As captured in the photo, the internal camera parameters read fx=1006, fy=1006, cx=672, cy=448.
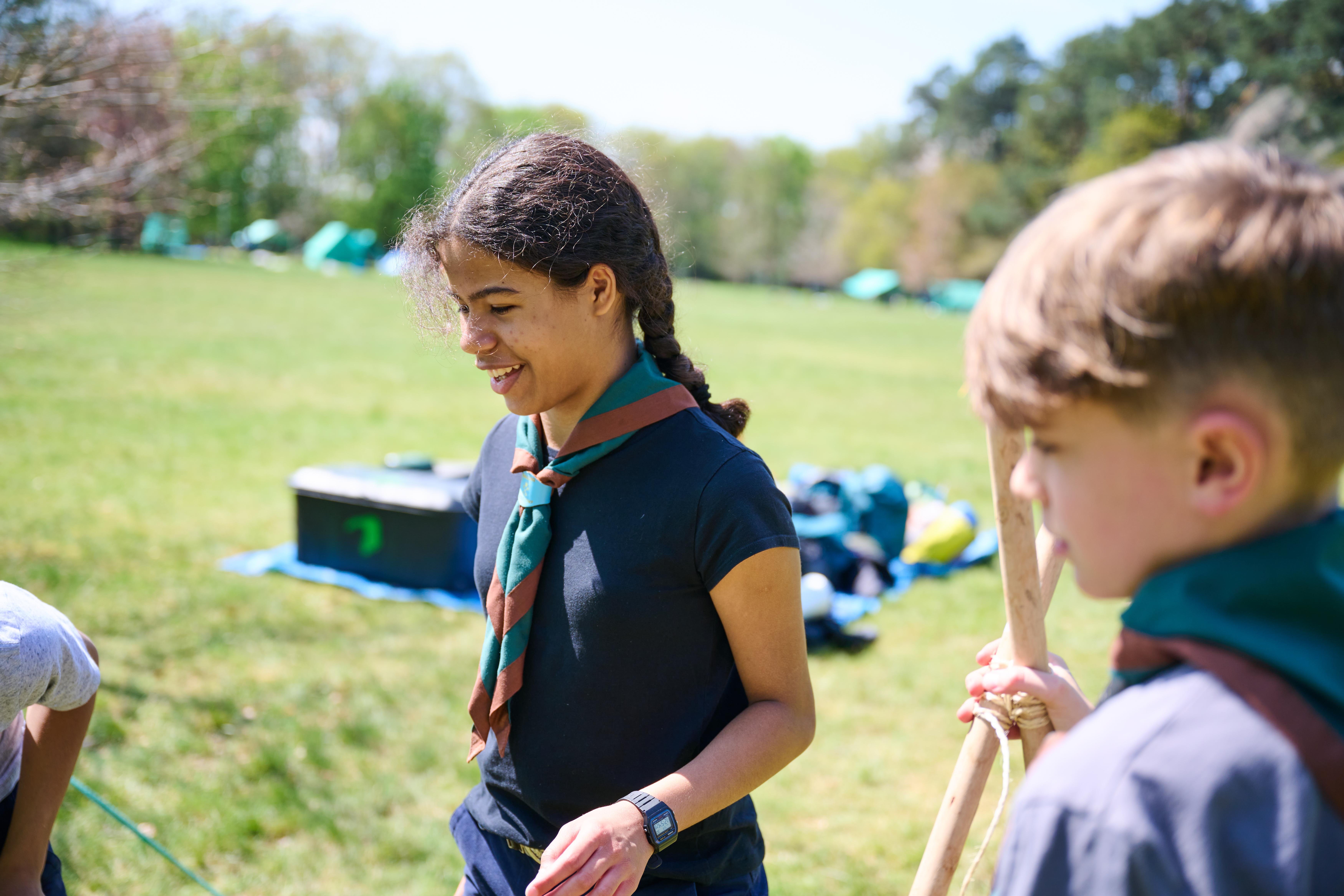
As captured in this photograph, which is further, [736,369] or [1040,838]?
[736,369]

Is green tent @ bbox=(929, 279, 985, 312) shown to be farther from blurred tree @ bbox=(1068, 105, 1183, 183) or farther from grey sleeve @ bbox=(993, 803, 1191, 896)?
grey sleeve @ bbox=(993, 803, 1191, 896)

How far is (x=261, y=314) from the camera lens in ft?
78.9

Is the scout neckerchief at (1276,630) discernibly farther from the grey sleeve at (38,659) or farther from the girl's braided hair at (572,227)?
the grey sleeve at (38,659)

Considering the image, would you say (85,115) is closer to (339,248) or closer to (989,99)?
(339,248)

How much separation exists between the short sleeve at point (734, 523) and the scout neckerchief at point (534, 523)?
0.20 m

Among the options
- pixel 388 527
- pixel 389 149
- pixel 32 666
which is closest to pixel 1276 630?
pixel 32 666

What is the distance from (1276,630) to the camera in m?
0.82

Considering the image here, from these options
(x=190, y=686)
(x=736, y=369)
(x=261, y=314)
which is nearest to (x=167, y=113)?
(x=190, y=686)

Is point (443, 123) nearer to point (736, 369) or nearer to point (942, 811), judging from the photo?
point (736, 369)

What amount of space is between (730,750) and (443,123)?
81288 mm

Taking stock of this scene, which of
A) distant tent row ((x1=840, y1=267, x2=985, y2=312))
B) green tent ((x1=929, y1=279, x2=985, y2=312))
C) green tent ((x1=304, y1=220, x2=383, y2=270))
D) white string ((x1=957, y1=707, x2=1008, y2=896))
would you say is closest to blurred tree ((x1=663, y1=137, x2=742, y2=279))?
distant tent row ((x1=840, y1=267, x2=985, y2=312))

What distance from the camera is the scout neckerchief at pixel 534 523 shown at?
177 cm

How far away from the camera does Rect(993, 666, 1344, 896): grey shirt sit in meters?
0.79

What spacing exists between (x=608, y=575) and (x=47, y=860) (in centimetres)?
138
